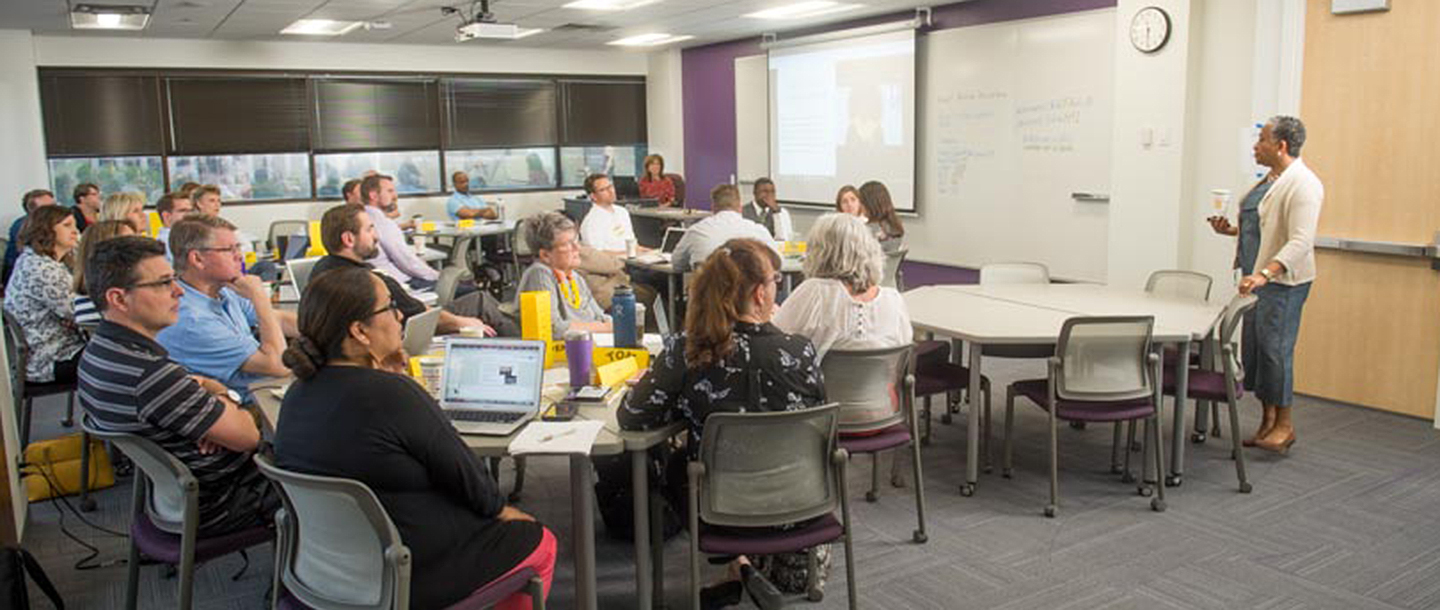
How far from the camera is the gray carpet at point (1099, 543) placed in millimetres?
3373

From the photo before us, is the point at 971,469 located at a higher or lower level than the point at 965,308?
lower

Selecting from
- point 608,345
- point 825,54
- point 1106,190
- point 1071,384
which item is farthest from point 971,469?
point 825,54

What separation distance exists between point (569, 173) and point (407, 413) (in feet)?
34.1

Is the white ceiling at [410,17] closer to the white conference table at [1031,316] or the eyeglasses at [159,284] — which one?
the white conference table at [1031,316]

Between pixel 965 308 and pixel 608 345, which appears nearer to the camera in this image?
pixel 608 345

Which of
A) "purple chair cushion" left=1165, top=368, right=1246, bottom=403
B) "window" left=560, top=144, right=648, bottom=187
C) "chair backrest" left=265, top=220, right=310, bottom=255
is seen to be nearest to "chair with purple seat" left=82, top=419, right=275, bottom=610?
"purple chair cushion" left=1165, top=368, right=1246, bottom=403

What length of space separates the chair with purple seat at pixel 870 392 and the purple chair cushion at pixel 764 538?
25.3 inches

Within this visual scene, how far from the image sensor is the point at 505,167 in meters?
12.0

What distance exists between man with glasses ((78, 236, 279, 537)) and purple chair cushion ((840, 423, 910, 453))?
71.5 inches

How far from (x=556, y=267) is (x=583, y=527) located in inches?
65.0

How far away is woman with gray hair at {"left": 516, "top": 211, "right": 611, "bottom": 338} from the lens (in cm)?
417

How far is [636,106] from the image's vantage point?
41.5ft

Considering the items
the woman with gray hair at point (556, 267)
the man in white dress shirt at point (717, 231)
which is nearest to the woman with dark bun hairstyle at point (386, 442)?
the woman with gray hair at point (556, 267)

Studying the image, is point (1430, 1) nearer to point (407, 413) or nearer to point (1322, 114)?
point (1322, 114)
